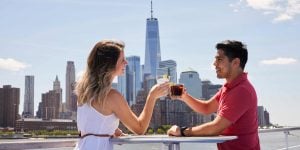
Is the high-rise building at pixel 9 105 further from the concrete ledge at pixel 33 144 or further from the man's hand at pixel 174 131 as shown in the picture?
the man's hand at pixel 174 131

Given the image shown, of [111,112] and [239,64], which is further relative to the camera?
[239,64]

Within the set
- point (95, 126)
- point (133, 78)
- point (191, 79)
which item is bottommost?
point (95, 126)

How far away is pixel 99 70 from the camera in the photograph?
2242 mm

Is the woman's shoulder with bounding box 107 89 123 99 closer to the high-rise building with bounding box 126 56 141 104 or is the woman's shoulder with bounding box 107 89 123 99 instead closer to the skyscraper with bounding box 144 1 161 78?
the high-rise building with bounding box 126 56 141 104

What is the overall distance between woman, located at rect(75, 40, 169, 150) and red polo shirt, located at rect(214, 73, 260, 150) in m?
0.42

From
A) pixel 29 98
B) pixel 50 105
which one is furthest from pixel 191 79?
pixel 29 98

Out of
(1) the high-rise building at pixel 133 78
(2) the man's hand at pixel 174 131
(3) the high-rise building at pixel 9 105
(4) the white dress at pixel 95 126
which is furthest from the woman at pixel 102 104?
(1) the high-rise building at pixel 133 78

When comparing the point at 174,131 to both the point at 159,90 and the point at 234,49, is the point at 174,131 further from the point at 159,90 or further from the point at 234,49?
the point at 234,49

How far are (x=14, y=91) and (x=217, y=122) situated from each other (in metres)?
114

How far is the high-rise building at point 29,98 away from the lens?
119800 millimetres

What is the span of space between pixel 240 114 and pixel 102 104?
73 cm

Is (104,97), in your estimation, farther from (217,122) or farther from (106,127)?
(217,122)

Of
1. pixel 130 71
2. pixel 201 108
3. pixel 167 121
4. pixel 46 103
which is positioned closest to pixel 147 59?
pixel 130 71

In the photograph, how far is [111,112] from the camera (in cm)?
219
